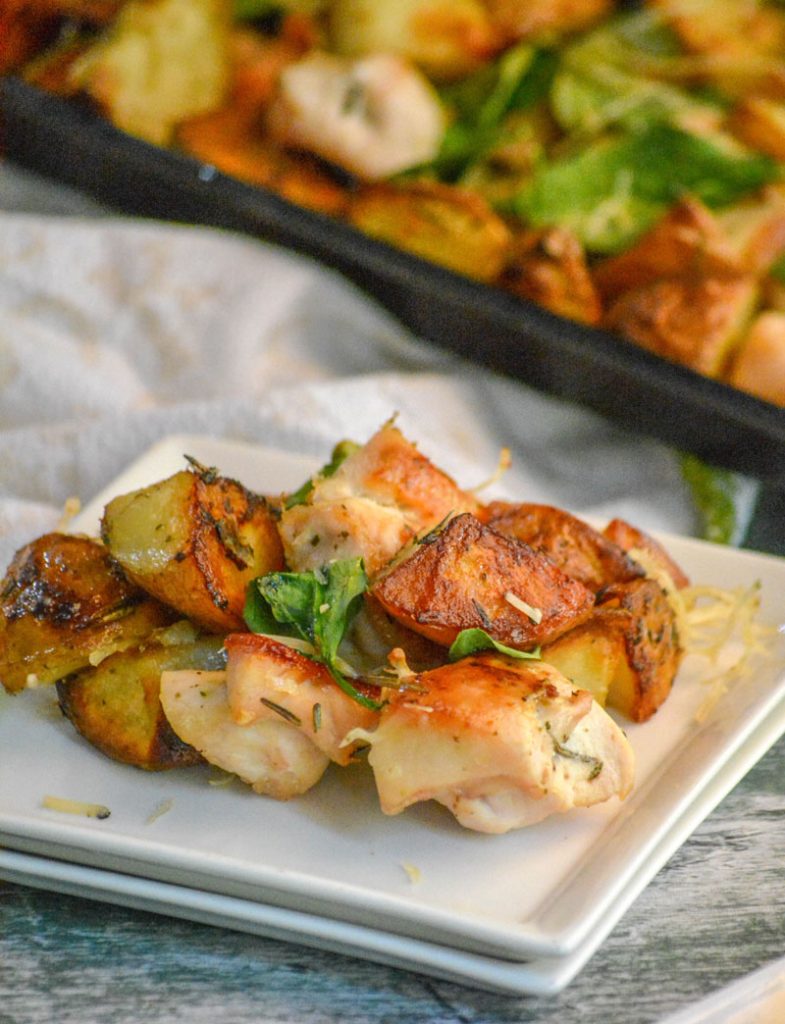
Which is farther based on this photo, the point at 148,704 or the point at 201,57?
the point at 201,57

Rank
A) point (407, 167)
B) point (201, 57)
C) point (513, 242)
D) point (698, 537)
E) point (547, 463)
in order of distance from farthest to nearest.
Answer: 1. point (201, 57)
2. point (407, 167)
3. point (513, 242)
4. point (547, 463)
5. point (698, 537)

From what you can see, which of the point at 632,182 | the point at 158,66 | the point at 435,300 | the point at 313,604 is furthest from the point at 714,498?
the point at 158,66

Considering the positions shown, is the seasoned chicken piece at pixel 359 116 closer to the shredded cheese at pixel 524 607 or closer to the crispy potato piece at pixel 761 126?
the crispy potato piece at pixel 761 126

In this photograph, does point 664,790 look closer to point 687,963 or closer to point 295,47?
point 687,963

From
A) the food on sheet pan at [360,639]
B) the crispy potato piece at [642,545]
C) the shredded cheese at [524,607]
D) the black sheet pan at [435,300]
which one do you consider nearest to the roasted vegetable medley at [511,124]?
the black sheet pan at [435,300]

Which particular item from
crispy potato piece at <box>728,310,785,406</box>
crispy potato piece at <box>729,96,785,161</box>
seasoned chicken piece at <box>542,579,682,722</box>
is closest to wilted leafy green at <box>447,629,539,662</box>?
seasoned chicken piece at <box>542,579,682,722</box>

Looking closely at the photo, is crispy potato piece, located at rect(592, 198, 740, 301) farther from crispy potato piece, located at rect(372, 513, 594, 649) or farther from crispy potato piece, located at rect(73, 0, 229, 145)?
crispy potato piece, located at rect(372, 513, 594, 649)

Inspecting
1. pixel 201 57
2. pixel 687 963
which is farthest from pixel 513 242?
pixel 687 963

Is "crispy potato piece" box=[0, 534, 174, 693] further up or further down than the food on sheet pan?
further down

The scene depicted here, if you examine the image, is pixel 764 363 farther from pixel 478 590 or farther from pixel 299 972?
pixel 299 972
